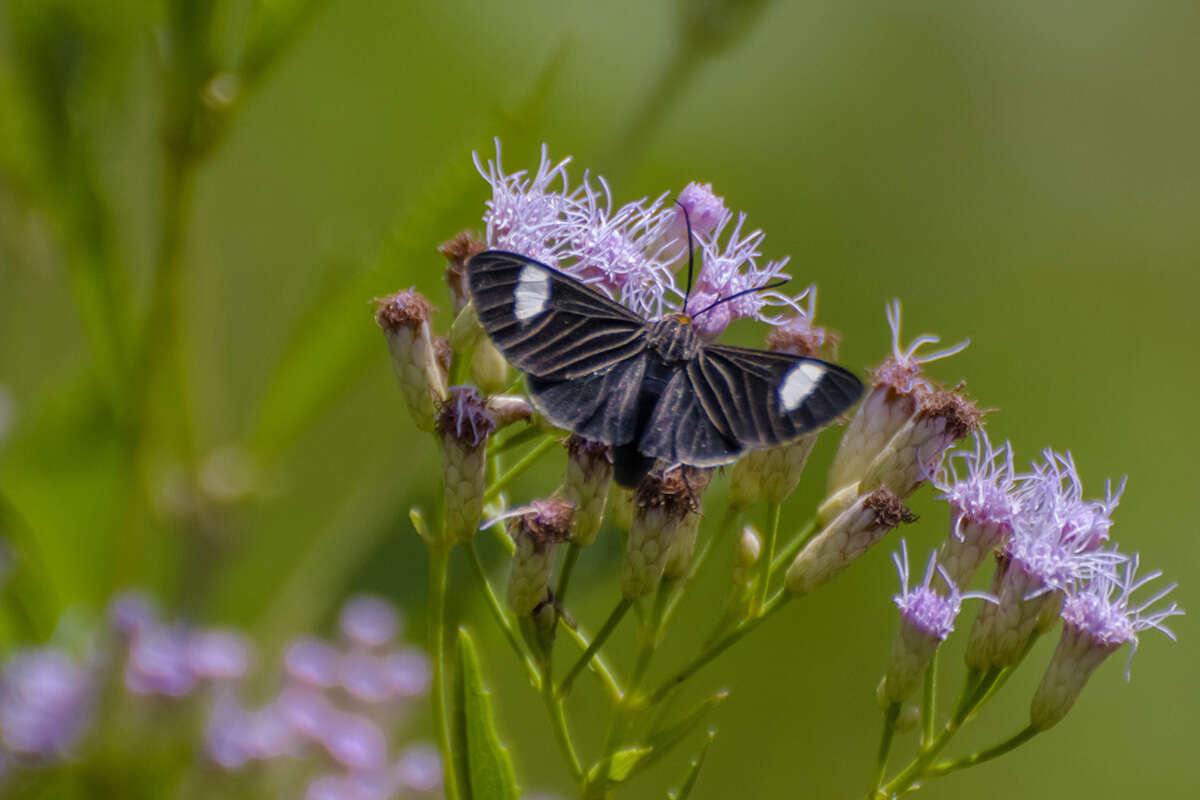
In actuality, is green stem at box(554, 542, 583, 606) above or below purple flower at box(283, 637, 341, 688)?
below

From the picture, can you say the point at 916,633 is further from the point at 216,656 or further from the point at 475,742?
the point at 216,656

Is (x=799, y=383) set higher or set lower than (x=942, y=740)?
higher

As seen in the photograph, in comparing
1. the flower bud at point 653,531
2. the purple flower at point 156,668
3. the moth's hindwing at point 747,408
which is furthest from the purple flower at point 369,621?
the moth's hindwing at point 747,408

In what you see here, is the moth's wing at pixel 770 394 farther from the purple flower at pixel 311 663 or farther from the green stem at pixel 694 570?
the purple flower at pixel 311 663

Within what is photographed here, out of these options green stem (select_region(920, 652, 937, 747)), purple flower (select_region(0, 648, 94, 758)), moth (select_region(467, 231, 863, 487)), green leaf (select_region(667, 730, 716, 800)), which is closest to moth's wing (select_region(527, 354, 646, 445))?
moth (select_region(467, 231, 863, 487))

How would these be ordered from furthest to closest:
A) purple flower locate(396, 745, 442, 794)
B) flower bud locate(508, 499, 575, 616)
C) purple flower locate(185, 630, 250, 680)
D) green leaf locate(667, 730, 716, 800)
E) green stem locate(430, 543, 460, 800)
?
purple flower locate(396, 745, 442, 794)
purple flower locate(185, 630, 250, 680)
flower bud locate(508, 499, 575, 616)
green stem locate(430, 543, 460, 800)
green leaf locate(667, 730, 716, 800)

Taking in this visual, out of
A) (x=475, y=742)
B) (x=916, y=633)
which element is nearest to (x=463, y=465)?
(x=475, y=742)

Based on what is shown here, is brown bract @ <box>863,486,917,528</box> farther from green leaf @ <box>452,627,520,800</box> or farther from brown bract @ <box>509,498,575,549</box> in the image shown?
green leaf @ <box>452,627,520,800</box>
